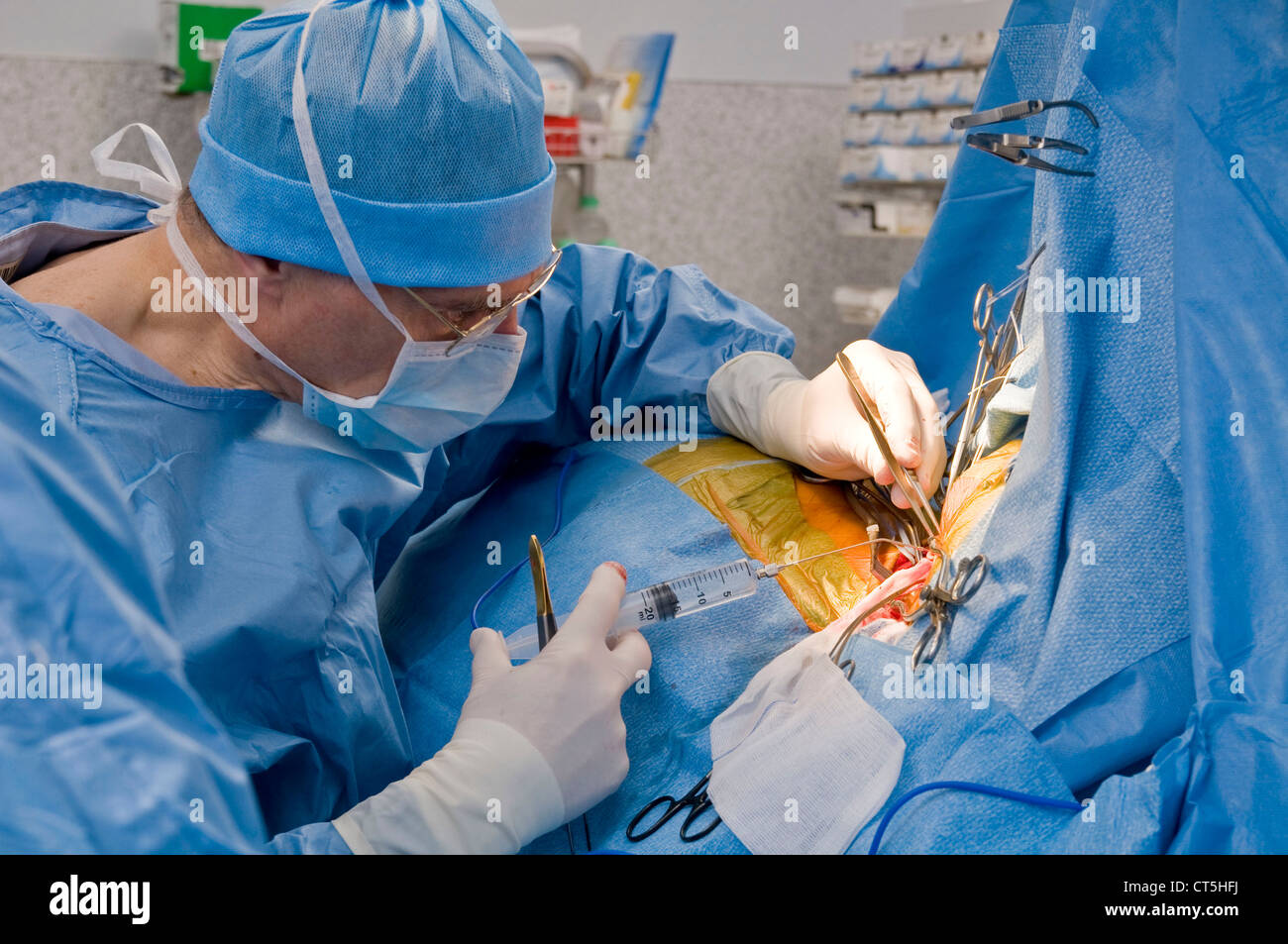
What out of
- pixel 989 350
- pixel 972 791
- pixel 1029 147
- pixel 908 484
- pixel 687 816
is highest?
pixel 1029 147

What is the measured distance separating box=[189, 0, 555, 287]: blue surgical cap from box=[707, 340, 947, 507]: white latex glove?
388 millimetres

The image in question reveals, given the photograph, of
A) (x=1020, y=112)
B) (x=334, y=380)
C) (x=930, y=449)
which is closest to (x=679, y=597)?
(x=930, y=449)

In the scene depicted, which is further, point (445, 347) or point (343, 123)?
point (445, 347)

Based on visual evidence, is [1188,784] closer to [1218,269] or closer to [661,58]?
[1218,269]

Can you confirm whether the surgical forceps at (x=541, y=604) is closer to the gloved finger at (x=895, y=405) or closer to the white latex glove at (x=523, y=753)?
the white latex glove at (x=523, y=753)

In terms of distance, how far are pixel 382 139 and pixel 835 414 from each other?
0.55 meters

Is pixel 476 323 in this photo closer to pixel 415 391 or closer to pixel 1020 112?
pixel 415 391

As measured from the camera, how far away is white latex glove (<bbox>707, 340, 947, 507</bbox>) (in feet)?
3.54

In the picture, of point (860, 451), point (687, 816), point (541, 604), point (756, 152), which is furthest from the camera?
point (756, 152)

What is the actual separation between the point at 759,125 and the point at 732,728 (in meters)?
3.10

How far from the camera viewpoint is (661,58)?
300cm

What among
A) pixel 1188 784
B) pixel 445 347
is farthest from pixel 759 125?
pixel 1188 784

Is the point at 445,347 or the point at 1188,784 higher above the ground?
the point at 445,347

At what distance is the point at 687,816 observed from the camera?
2.89ft
